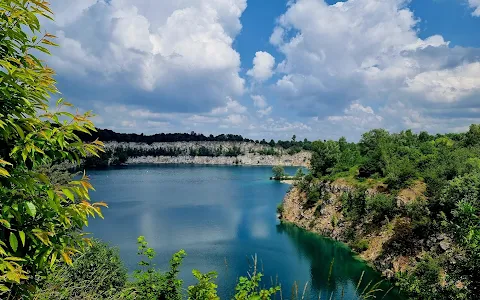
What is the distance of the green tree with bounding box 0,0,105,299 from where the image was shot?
3.29 meters

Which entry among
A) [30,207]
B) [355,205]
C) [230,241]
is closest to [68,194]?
[30,207]

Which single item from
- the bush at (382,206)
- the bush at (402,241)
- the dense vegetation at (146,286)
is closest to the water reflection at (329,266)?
the bush at (402,241)

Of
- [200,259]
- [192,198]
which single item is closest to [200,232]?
[200,259]

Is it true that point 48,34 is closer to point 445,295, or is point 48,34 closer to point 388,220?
point 445,295

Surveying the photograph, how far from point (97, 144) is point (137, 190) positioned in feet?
299

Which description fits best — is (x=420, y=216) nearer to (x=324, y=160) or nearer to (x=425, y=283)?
(x=425, y=283)

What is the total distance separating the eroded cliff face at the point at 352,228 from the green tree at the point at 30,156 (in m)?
31.8

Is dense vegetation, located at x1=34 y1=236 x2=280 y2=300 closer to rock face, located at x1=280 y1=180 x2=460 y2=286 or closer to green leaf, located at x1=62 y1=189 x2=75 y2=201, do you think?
green leaf, located at x1=62 y1=189 x2=75 y2=201

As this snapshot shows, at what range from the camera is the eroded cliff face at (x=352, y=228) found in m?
31.0

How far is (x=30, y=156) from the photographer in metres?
3.48

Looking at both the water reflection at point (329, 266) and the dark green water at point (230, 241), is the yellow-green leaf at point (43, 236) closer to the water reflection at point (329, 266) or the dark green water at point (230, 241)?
the dark green water at point (230, 241)

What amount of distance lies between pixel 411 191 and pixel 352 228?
26.1ft

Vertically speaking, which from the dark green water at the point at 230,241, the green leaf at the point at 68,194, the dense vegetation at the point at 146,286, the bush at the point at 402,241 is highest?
the green leaf at the point at 68,194

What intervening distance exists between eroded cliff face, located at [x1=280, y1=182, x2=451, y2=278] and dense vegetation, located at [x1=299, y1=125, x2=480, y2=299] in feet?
0.45
